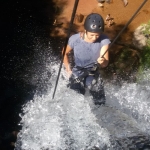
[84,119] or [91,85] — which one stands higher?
[91,85]

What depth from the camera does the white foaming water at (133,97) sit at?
688 centimetres

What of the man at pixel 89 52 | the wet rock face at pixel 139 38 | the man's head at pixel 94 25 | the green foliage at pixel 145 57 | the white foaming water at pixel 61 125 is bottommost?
the white foaming water at pixel 61 125

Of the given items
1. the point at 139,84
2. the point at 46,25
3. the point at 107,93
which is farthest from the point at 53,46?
the point at 139,84

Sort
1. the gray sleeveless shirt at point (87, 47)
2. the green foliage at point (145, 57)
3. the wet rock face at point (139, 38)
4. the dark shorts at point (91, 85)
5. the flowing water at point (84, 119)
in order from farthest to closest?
the wet rock face at point (139, 38) < the green foliage at point (145, 57) < the dark shorts at point (91, 85) < the flowing water at point (84, 119) < the gray sleeveless shirt at point (87, 47)

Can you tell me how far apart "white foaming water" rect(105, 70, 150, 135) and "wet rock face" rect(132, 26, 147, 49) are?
101 centimetres

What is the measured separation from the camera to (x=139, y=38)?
8.30m

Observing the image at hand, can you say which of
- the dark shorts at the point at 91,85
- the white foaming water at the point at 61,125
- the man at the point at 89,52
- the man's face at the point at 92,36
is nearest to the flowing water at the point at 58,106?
the white foaming water at the point at 61,125

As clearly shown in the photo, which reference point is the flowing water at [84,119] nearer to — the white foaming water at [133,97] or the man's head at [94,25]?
the white foaming water at [133,97]

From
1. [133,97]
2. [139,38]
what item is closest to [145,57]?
[139,38]

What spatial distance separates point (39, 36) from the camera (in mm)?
8789

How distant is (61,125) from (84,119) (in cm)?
57

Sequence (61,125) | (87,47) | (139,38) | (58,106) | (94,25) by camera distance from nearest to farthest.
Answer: (94,25) < (87,47) < (61,125) < (58,106) < (139,38)

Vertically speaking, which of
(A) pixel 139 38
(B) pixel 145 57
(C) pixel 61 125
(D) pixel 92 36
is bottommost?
(C) pixel 61 125

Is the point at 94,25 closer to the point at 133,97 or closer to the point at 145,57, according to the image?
the point at 133,97
